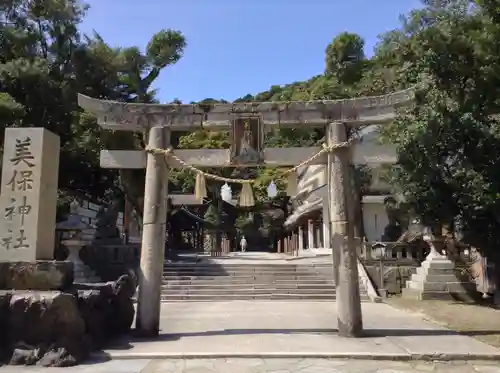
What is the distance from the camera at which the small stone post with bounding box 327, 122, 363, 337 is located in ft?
30.8

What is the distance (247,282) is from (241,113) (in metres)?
10.7

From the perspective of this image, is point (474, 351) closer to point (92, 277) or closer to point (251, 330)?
point (251, 330)

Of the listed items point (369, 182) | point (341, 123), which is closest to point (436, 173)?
point (341, 123)

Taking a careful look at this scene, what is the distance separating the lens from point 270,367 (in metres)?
7.05

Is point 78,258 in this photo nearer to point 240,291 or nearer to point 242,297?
point 240,291

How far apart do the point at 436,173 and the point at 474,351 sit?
7046 mm

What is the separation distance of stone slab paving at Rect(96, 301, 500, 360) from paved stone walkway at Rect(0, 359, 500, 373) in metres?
0.25

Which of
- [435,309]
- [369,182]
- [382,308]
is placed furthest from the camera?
[369,182]

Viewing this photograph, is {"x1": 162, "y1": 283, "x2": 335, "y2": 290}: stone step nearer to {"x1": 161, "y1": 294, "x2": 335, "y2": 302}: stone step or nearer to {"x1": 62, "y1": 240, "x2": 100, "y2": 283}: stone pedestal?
{"x1": 161, "y1": 294, "x2": 335, "y2": 302}: stone step

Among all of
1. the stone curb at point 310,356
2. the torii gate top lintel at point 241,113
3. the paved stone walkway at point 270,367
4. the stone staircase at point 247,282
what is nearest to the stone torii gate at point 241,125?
the torii gate top lintel at point 241,113

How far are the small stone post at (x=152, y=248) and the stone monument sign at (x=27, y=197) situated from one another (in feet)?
6.07

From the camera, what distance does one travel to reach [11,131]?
28.5 ft

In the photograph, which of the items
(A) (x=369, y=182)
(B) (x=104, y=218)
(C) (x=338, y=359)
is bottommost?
(C) (x=338, y=359)

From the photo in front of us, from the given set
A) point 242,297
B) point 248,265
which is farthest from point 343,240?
point 248,265
